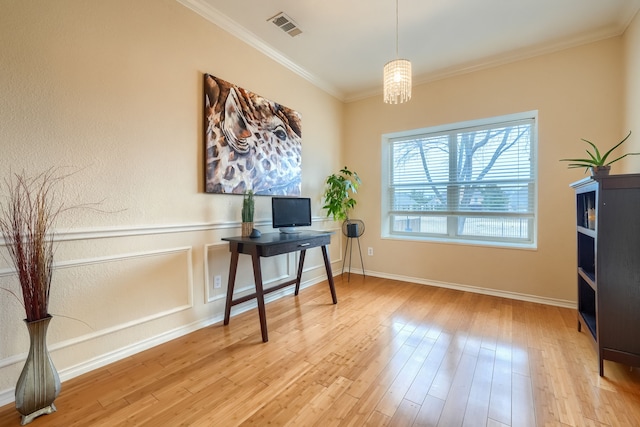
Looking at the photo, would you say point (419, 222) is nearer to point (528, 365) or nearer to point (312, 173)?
point (312, 173)

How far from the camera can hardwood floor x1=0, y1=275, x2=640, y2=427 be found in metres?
1.39

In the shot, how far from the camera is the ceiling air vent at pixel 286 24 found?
2.43 m

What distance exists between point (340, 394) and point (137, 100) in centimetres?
232

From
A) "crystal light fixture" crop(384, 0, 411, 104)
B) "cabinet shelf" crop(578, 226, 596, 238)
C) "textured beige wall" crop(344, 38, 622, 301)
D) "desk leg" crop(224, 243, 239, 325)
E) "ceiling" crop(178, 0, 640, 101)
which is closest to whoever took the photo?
"cabinet shelf" crop(578, 226, 596, 238)

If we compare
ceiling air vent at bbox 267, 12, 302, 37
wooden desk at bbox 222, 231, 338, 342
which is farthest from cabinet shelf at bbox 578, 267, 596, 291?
ceiling air vent at bbox 267, 12, 302, 37

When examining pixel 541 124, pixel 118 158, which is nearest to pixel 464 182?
pixel 541 124

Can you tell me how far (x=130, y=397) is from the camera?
60.4 inches

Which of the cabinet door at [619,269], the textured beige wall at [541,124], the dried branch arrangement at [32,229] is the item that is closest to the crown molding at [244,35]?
the textured beige wall at [541,124]

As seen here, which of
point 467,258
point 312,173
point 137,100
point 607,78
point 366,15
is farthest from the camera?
point 312,173

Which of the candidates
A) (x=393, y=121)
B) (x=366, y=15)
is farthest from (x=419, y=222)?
(x=366, y=15)

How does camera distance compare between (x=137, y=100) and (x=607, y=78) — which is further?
(x=607, y=78)

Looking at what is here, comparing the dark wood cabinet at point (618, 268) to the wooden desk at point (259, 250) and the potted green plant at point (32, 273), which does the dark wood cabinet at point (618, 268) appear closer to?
the wooden desk at point (259, 250)

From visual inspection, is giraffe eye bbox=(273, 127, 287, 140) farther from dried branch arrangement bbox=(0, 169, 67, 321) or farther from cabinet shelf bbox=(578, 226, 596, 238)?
cabinet shelf bbox=(578, 226, 596, 238)

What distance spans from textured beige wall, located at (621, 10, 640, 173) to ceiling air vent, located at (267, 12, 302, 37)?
2811 mm
